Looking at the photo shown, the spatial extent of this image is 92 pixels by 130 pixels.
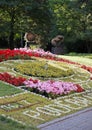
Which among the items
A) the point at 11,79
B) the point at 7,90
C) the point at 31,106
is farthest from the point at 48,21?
the point at 31,106

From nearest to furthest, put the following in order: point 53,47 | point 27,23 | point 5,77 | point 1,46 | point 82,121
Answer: point 82,121 → point 5,77 → point 27,23 → point 53,47 → point 1,46

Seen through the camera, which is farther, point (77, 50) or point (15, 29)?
point (77, 50)

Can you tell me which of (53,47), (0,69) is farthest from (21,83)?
(53,47)

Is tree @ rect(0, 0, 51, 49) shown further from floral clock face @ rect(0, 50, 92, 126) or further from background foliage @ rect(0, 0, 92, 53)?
floral clock face @ rect(0, 50, 92, 126)

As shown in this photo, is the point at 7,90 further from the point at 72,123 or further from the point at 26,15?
the point at 26,15

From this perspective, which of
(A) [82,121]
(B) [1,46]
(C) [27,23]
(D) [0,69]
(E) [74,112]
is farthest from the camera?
(B) [1,46]

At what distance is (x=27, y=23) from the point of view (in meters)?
24.1

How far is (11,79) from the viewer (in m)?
11.4

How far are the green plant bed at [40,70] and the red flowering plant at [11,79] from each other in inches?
40.1

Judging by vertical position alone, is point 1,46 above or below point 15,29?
below

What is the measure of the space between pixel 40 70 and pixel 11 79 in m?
1.90

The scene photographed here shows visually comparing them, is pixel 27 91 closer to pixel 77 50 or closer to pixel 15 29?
pixel 15 29

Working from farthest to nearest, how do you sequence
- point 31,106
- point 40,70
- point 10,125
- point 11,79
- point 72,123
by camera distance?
point 40,70, point 11,79, point 31,106, point 72,123, point 10,125

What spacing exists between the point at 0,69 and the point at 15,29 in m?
11.8
